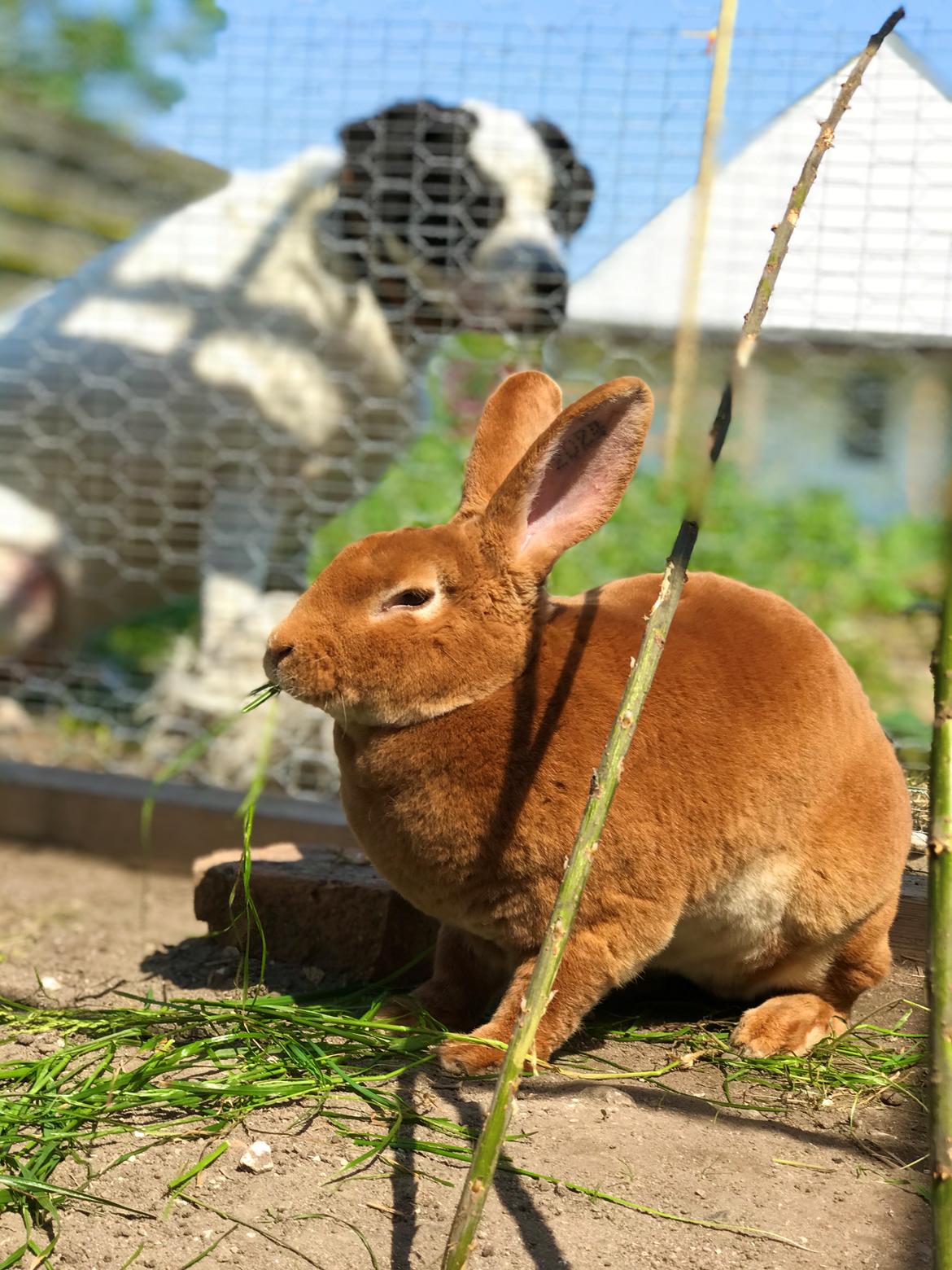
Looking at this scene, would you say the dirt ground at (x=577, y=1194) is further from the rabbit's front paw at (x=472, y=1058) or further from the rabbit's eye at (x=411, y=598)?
the rabbit's eye at (x=411, y=598)

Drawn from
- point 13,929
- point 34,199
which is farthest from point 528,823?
point 34,199

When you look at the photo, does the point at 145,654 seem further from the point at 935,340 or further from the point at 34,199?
the point at 935,340

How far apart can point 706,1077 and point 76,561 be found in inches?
106

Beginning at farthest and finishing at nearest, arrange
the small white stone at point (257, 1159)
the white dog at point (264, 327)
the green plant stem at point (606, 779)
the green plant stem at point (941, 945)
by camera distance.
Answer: the white dog at point (264, 327), the small white stone at point (257, 1159), the green plant stem at point (606, 779), the green plant stem at point (941, 945)

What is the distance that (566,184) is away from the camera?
3.53 m

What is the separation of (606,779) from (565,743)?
430mm

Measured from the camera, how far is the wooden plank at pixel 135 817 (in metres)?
2.68

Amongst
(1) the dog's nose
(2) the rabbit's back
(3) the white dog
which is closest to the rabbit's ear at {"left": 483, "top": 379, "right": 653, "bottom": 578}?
(2) the rabbit's back

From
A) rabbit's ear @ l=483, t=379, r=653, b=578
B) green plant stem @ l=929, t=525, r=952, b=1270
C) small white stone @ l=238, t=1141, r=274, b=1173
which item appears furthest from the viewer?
rabbit's ear @ l=483, t=379, r=653, b=578

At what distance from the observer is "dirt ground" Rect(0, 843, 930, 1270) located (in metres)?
1.08

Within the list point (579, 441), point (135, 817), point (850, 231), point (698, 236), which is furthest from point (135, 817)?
point (698, 236)

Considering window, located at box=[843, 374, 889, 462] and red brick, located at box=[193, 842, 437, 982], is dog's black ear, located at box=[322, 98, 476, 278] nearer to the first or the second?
window, located at box=[843, 374, 889, 462]

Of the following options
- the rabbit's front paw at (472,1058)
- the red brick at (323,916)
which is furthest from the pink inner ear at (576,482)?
the red brick at (323,916)

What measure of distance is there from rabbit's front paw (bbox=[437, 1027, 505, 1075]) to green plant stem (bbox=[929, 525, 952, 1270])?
0.64 metres
